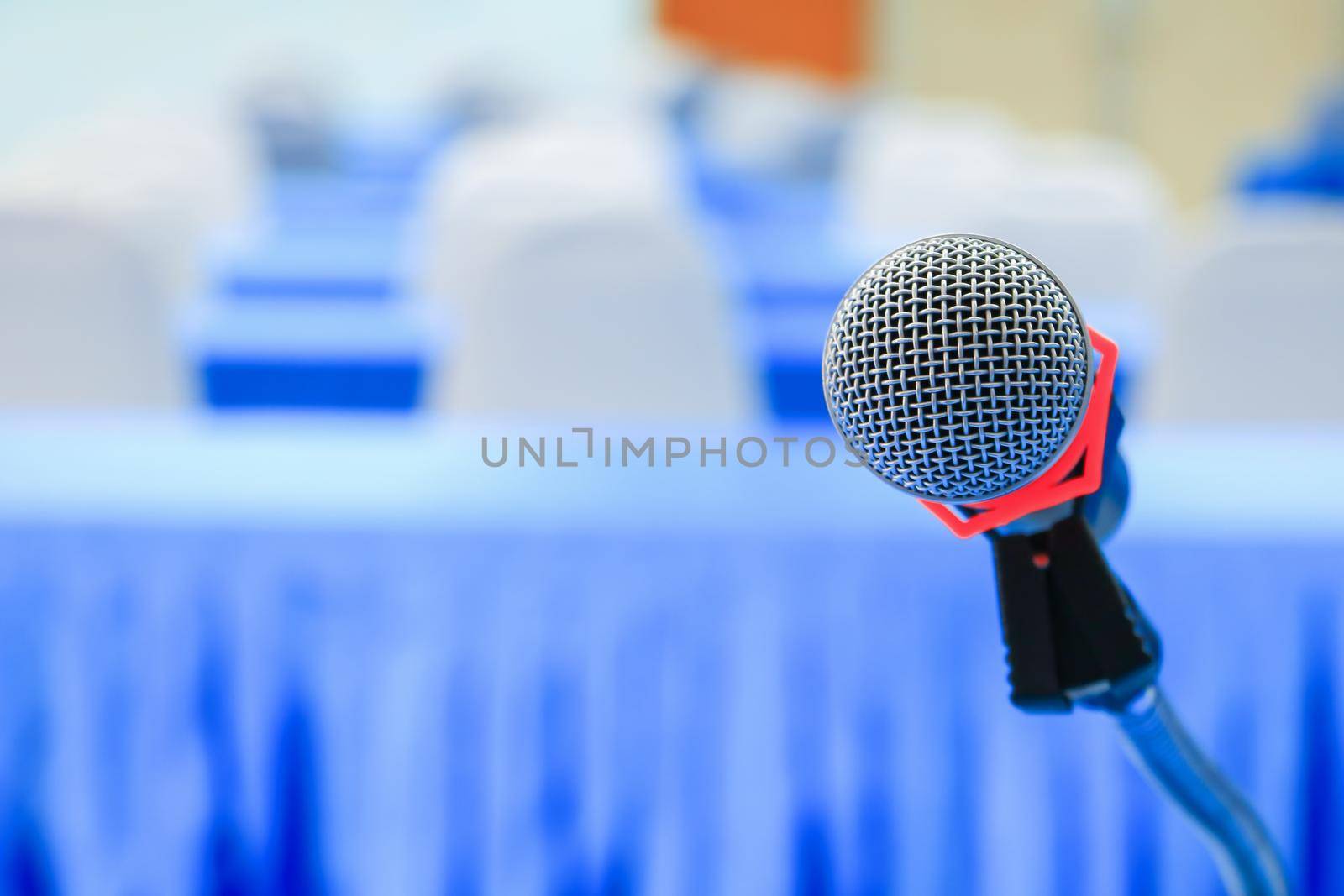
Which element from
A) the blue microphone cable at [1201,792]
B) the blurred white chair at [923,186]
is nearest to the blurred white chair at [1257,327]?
the blurred white chair at [923,186]

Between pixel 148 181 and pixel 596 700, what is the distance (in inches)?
64.2

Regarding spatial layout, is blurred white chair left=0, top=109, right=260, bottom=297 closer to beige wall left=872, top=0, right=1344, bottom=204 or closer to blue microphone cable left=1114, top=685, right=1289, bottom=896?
blue microphone cable left=1114, top=685, right=1289, bottom=896

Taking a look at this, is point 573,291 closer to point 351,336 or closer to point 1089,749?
point 351,336

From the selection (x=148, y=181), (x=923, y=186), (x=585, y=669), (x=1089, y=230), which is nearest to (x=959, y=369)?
(x=585, y=669)

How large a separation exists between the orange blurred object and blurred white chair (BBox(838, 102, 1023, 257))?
4.83m

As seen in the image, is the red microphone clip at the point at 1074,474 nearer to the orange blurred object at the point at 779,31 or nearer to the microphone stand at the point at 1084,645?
the microphone stand at the point at 1084,645

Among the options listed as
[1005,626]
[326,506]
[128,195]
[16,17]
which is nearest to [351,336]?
[128,195]

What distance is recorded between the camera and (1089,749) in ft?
2.75

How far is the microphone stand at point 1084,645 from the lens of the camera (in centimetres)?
39

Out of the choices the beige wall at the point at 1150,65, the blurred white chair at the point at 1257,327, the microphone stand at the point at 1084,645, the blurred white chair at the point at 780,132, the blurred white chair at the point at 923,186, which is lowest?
the microphone stand at the point at 1084,645

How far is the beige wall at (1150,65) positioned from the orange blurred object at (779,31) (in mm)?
429

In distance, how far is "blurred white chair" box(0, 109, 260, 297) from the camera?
5.62ft

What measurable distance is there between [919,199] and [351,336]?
1373 mm

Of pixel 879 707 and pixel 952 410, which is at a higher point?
pixel 952 410
